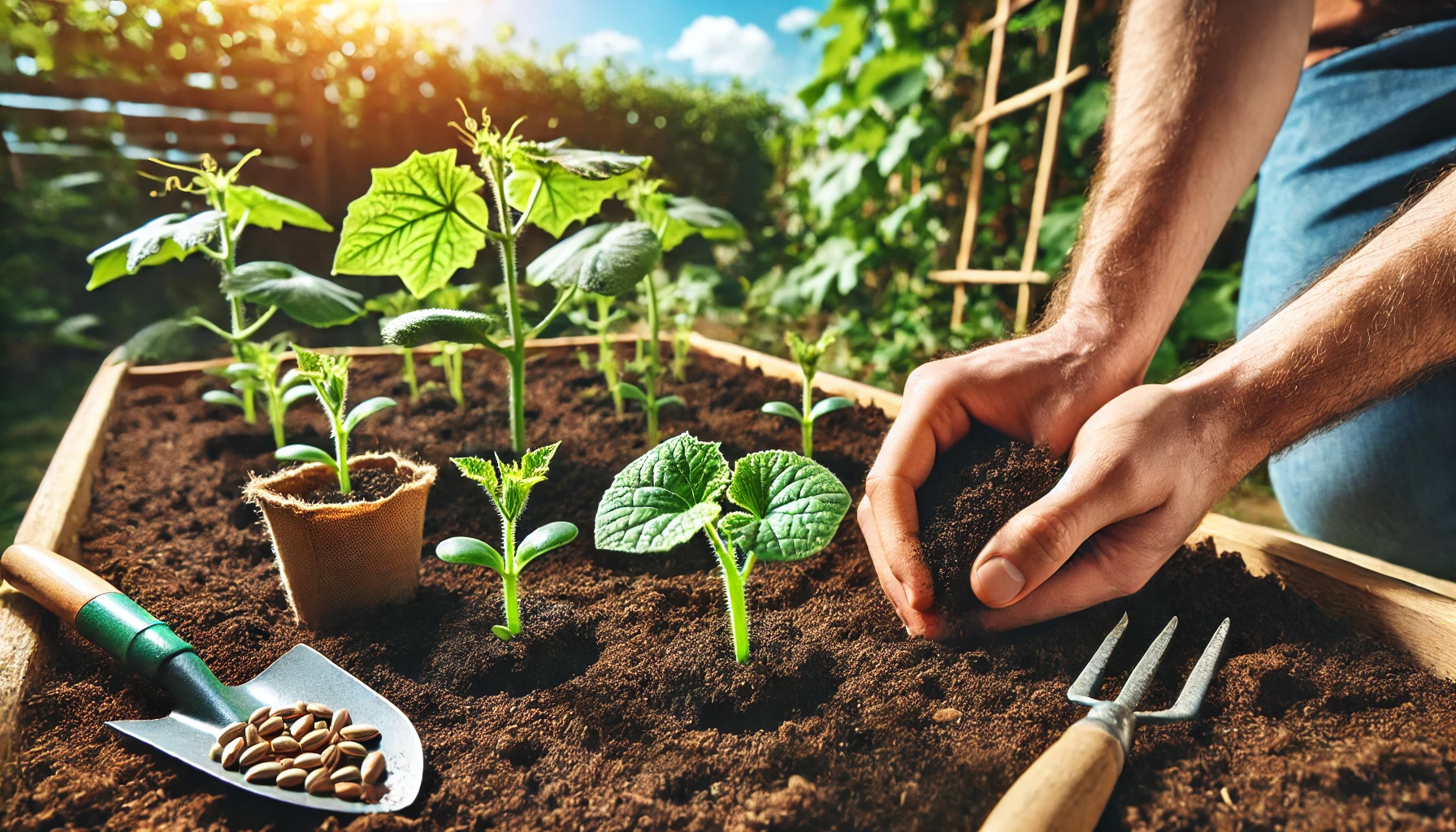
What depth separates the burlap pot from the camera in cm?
122

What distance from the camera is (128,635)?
41.6 inches

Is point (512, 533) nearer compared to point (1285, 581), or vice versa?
point (512, 533)

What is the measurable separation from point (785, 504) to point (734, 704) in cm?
28

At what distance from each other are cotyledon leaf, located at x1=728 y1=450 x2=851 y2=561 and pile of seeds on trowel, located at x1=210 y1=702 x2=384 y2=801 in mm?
534

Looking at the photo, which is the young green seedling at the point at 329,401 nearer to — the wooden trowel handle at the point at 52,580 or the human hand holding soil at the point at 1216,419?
the wooden trowel handle at the point at 52,580

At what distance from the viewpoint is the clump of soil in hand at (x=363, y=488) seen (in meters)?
1.33

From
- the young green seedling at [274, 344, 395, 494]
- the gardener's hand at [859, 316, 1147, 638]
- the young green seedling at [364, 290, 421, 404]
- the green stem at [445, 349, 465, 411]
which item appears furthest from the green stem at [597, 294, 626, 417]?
the gardener's hand at [859, 316, 1147, 638]

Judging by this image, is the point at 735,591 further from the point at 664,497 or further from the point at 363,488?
the point at 363,488

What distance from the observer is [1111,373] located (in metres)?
1.35

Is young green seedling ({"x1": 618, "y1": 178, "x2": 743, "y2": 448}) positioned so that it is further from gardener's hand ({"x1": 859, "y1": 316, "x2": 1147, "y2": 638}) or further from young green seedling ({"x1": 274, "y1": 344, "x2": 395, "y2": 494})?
gardener's hand ({"x1": 859, "y1": 316, "x2": 1147, "y2": 638})

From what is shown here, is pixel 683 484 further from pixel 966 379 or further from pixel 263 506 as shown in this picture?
pixel 263 506

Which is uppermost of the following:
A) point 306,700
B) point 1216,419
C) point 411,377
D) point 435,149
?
point 435,149

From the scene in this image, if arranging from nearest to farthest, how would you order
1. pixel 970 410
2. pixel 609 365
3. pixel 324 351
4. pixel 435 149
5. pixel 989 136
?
pixel 970 410 → pixel 609 365 → pixel 324 351 → pixel 989 136 → pixel 435 149

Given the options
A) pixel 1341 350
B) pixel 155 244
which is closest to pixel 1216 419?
pixel 1341 350
